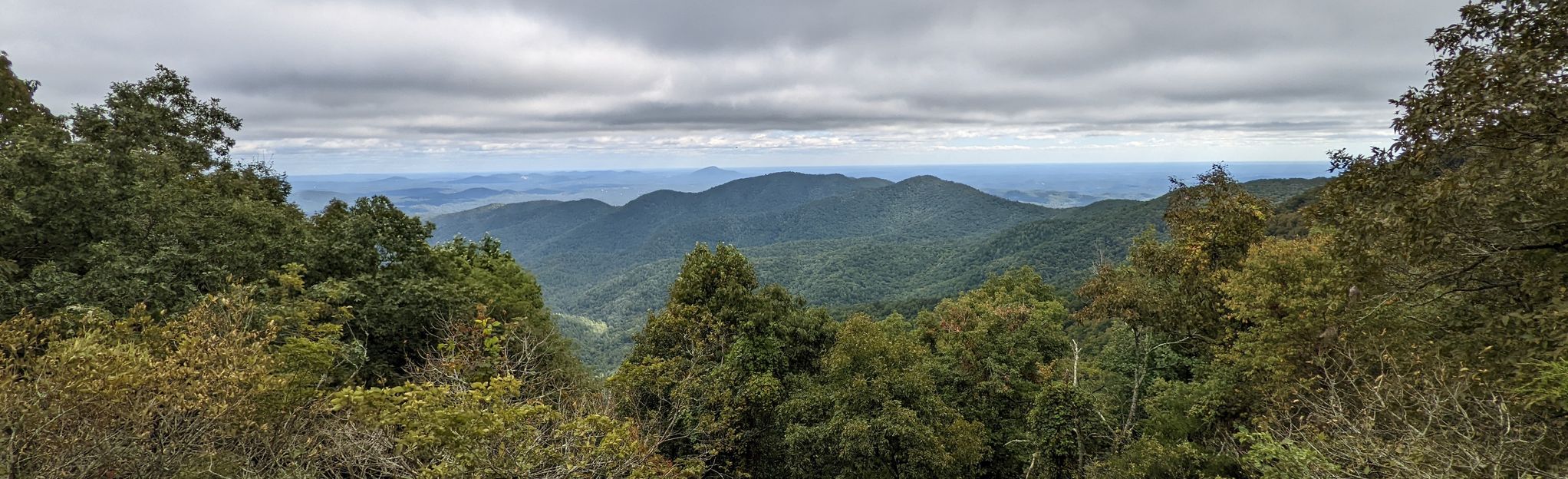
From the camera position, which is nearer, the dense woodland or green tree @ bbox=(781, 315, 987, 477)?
the dense woodland

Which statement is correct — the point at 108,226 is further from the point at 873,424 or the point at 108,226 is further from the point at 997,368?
the point at 997,368

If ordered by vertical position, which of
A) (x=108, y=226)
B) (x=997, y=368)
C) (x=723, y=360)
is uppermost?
(x=108, y=226)

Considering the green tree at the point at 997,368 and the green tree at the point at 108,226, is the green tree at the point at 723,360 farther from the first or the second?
the green tree at the point at 108,226

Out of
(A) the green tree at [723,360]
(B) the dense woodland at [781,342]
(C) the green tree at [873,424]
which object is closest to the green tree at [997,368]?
(B) the dense woodland at [781,342]

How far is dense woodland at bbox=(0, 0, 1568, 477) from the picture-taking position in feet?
20.5

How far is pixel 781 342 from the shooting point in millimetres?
16750

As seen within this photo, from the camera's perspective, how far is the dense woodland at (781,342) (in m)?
6.25

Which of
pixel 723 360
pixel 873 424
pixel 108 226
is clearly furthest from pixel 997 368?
pixel 108 226

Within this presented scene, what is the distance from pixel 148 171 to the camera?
14.5 meters

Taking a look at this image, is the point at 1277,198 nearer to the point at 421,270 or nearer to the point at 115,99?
the point at 421,270

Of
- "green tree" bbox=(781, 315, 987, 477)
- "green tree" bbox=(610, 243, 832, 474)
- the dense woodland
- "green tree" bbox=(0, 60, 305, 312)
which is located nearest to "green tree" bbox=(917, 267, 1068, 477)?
the dense woodland

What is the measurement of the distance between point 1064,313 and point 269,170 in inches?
1581

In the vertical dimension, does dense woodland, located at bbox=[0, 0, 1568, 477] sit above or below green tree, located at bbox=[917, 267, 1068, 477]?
above

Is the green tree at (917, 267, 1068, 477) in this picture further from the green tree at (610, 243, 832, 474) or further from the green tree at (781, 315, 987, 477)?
the green tree at (610, 243, 832, 474)
